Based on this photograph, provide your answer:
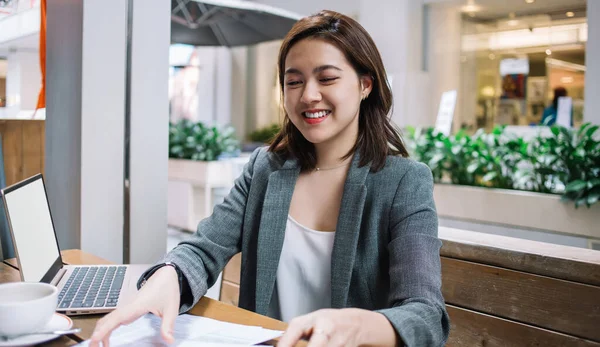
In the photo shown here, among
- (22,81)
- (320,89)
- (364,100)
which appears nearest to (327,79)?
(320,89)

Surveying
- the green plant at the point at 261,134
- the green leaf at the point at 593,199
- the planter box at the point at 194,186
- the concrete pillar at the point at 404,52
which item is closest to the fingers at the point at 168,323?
the green leaf at the point at 593,199

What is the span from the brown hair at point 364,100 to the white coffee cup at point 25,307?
28.5 inches

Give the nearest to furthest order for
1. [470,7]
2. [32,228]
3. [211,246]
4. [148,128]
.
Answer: [32,228]
[211,246]
[148,128]
[470,7]

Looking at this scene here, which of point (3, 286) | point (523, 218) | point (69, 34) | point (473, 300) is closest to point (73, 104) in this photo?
point (69, 34)

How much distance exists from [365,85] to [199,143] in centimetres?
478

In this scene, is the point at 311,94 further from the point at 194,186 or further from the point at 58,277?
the point at 194,186

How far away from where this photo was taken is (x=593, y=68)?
6059 mm

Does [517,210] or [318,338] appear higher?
[318,338]

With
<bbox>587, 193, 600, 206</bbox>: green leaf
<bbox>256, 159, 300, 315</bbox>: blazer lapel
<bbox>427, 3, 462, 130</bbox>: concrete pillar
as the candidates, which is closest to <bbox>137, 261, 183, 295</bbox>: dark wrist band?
<bbox>256, 159, 300, 315</bbox>: blazer lapel

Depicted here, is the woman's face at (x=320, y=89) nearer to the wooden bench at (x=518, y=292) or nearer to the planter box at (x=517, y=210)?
the wooden bench at (x=518, y=292)

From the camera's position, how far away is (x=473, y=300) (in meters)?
1.57

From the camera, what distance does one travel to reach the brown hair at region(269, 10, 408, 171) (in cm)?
130

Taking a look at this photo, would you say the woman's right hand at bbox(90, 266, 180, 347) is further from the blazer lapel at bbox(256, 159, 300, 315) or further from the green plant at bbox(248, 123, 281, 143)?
the green plant at bbox(248, 123, 281, 143)

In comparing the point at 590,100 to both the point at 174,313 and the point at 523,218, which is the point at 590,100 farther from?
the point at 174,313
